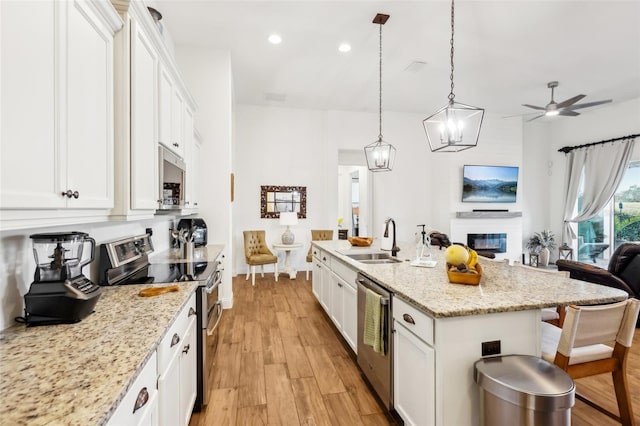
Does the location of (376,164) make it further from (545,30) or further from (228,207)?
(545,30)

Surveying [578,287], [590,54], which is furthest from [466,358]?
[590,54]

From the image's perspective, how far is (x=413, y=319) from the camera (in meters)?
1.64

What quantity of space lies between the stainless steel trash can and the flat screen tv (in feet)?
19.3

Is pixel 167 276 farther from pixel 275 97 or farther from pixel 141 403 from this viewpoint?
pixel 275 97

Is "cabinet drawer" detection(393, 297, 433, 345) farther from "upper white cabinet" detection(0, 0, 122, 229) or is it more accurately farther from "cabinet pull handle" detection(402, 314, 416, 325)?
"upper white cabinet" detection(0, 0, 122, 229)

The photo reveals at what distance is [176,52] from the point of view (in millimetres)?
4016

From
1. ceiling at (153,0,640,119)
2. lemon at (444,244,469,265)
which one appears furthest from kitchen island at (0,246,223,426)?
ceiling at (153,0,640,119)

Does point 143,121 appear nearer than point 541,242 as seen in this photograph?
Yes

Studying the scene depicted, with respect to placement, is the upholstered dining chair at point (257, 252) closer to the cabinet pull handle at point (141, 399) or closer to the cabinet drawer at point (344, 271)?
Answer: the cabinet drawer at point (344, 271)

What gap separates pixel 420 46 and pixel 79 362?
4.49 metres

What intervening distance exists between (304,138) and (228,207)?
2.94m

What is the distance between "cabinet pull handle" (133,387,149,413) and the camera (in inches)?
38.0

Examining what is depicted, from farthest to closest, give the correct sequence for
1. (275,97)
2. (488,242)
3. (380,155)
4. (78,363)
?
1. (488,242)
2. (275,97)
3. (380,155)
4. (78,363)

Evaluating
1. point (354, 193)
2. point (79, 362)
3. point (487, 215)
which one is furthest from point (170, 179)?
point (354, 193)
